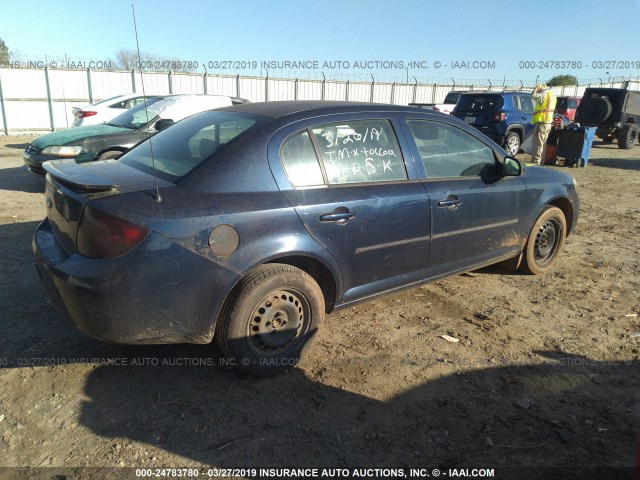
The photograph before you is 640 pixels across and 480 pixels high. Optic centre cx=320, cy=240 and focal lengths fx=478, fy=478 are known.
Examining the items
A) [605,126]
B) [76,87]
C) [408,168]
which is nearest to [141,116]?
[408,168]

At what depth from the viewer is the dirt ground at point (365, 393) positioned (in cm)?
239

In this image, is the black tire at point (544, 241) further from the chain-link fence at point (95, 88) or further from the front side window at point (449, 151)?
the chain-link fence at point (95, 88)

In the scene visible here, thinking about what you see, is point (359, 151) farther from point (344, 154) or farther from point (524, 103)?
point (524, 103)

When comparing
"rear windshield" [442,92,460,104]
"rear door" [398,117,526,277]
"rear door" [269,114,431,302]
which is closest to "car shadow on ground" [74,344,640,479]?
"rear door" [269,114,431,302]

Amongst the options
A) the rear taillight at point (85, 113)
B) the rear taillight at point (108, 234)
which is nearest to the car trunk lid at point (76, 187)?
the rear taillight at point (108, 234)

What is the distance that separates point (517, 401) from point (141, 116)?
7.77m

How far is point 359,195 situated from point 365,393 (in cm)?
125

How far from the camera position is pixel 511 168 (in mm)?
4020

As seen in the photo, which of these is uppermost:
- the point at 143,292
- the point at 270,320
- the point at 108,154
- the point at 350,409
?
the point at 108,154

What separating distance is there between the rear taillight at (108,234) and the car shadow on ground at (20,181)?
624 cm

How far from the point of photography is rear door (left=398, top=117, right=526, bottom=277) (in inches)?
143

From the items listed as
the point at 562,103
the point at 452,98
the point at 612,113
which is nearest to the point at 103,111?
the point at 452,98

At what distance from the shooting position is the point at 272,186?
286 centimetres

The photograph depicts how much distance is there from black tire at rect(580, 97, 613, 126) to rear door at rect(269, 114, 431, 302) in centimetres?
1491
